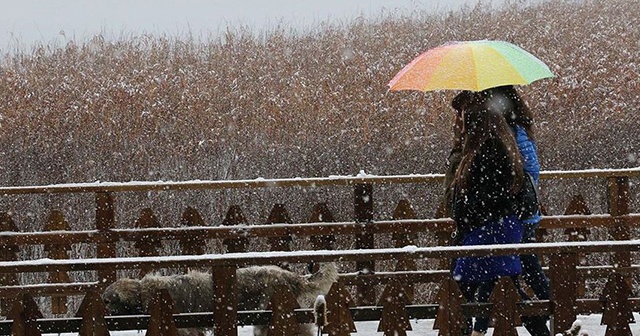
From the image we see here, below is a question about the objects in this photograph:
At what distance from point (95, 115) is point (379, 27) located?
639cm

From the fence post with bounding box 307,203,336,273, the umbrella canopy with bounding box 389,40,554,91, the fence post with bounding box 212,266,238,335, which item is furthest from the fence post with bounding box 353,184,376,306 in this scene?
the fence post with bounding box 212,266,238,335

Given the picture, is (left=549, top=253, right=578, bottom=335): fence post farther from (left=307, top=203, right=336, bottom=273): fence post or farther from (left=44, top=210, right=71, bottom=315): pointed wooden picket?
(left=44, top=210, right=71, bottom=315): pointed wooden picket

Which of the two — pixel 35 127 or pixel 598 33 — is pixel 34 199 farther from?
pixel 598 33

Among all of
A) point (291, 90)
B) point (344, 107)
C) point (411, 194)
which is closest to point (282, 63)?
point (291, 90)

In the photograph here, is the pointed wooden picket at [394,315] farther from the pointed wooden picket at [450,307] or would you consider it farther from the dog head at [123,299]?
the dog head at [123,299]

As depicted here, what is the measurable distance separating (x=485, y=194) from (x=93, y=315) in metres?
2.04

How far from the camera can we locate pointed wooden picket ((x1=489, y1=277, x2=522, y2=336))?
4.02m

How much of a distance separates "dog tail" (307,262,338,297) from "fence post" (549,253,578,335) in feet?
5.10

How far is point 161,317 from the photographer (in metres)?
3.98

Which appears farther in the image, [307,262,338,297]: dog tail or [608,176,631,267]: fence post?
[608,176,631,267]: fence post

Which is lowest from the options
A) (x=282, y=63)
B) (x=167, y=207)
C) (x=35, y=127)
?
(x=167, y=207)

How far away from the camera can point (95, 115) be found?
1220 centimetres

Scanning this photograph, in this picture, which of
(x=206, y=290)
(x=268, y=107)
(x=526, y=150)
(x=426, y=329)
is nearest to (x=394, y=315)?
(x=526, y=150)

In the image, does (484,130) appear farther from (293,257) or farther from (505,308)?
(293,257)
